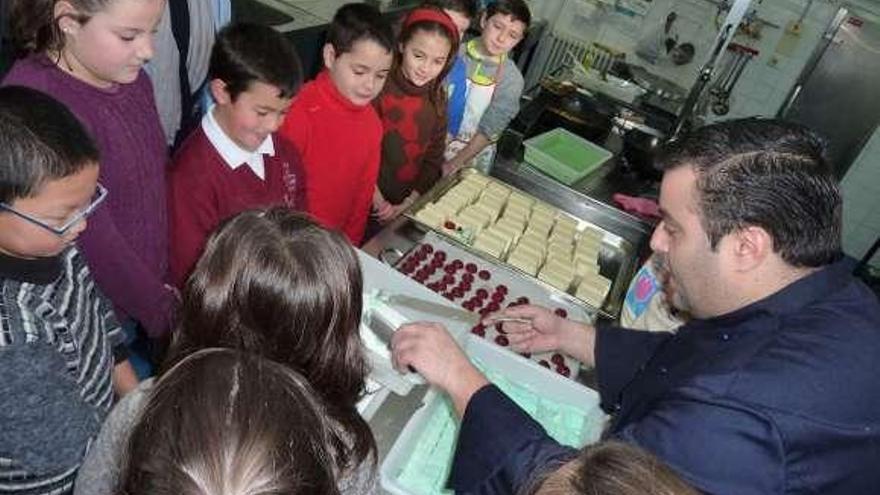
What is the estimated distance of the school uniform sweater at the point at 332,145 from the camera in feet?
6.77

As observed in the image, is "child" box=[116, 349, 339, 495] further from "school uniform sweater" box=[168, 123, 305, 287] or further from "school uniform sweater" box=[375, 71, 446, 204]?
"school uniform sweater" box=[375, 71, 446, 204]

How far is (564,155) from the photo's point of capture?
9.41 ft

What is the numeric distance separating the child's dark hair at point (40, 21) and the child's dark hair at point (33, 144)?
0.31 m

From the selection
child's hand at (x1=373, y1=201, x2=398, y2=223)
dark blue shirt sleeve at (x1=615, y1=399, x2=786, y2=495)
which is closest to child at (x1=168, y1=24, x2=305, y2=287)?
child's hand at (x1=373, y1=201, x2=398, y2=223)

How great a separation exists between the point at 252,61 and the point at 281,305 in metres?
0.86

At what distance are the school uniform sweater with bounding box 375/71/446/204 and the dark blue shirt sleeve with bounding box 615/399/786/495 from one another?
177 centimetres

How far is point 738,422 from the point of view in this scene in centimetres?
101

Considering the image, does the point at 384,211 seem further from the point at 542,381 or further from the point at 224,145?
the point at 542,381

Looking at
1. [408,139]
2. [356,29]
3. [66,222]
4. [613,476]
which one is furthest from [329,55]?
[613,476]

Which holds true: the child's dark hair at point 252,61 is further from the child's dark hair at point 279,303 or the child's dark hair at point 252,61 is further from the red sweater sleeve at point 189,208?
the child's dark hair at point 279,303

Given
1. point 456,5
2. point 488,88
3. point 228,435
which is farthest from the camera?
point 488,88

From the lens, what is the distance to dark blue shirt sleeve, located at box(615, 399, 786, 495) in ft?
3.29

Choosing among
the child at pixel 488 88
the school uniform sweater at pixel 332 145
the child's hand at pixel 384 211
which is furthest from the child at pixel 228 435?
the child at pixel 488 88

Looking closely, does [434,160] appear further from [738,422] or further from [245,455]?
[245,455]
